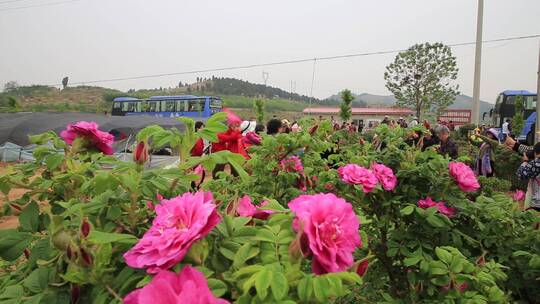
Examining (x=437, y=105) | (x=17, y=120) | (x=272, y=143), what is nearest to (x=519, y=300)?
(x=272, y=143)

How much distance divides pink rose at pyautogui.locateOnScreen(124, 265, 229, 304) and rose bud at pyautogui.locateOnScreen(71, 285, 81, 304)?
287mm

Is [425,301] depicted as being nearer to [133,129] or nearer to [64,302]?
[64,302]

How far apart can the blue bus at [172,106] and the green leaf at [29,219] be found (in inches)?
932

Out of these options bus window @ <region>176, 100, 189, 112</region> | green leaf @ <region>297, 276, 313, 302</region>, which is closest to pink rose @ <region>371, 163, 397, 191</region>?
green leaf @ <region>297, 276, 313, 302</region>

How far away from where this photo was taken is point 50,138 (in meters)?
1.32

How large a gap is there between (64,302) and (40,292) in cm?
7

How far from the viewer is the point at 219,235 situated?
843 millimetres

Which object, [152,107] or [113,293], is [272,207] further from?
[152,107]

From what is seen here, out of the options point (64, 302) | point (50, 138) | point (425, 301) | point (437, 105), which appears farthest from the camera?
point (437, 105)

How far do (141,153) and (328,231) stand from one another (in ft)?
1.91

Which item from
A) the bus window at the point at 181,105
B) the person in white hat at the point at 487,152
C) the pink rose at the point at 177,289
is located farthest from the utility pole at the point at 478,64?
the bus window at the point at 181,105

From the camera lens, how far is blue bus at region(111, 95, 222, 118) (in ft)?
84.8

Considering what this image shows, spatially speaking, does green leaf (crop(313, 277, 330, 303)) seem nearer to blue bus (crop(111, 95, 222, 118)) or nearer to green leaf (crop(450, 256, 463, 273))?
green leaf (crop(450, 256, 463, 273))

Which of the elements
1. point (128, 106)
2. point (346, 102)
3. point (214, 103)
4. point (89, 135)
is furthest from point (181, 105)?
point (89, 135)
